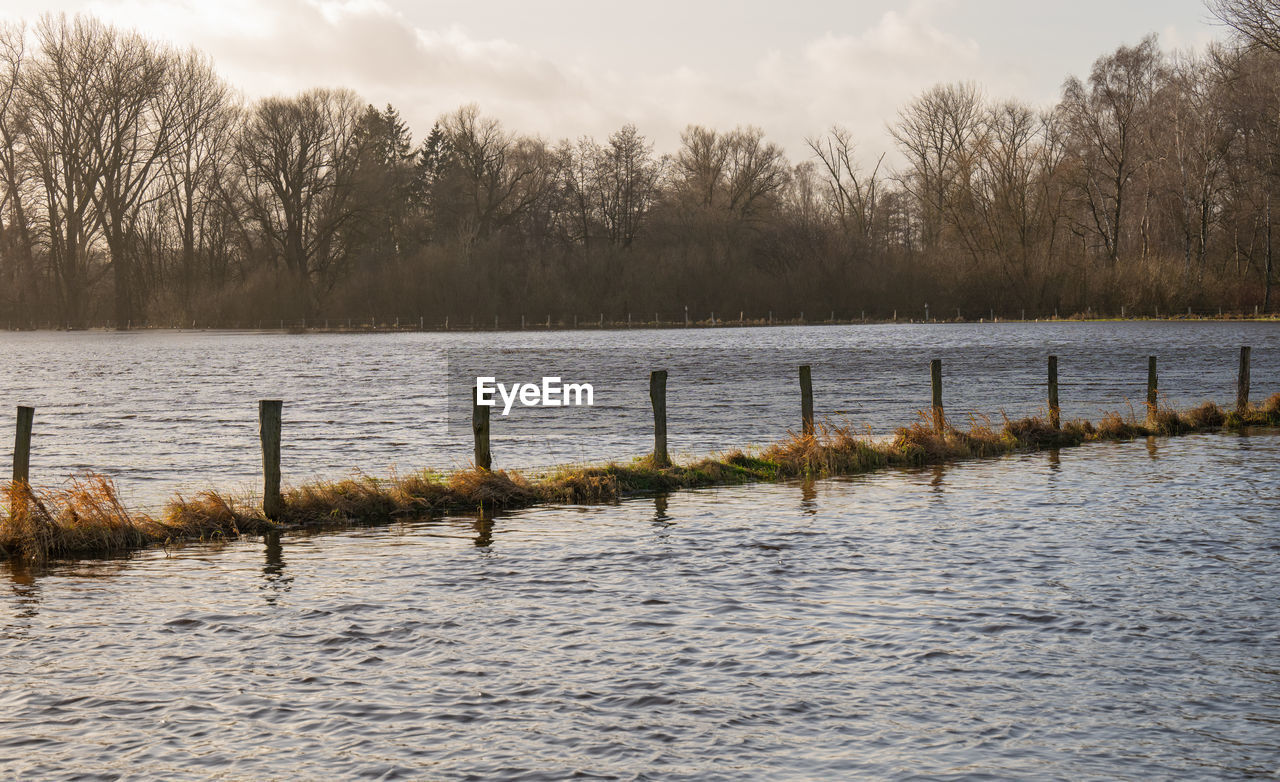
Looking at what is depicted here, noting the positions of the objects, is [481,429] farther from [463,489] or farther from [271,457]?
[271,457]

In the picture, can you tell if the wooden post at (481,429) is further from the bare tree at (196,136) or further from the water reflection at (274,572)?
the bare tree at (196,136)

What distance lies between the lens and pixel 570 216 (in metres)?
Answer: 120

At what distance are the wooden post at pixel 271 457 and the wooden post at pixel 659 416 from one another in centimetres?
627

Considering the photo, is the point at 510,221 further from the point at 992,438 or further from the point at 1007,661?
the point at 1007,661

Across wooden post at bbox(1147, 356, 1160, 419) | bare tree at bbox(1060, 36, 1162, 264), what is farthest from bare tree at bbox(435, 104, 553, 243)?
wooden post at bbox(1147, 356, 1160, 419)

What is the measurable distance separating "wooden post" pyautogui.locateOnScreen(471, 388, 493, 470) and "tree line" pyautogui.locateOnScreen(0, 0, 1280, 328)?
3143 inches

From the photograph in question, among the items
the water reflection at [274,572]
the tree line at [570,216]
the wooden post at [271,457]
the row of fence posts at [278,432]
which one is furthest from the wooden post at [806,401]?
the tree line at [570,216]

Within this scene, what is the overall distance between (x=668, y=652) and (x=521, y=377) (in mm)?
48332

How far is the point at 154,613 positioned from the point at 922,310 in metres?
109

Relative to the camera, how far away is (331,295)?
11531 cm

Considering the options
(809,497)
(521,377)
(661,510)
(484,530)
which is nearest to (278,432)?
(484,530)

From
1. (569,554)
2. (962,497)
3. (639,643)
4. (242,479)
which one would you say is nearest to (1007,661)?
(639,643)

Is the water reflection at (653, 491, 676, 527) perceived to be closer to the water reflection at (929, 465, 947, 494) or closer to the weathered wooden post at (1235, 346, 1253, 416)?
the water reflection at (929, 465, 947, 494)

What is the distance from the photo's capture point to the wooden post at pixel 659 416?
20.6 metres
